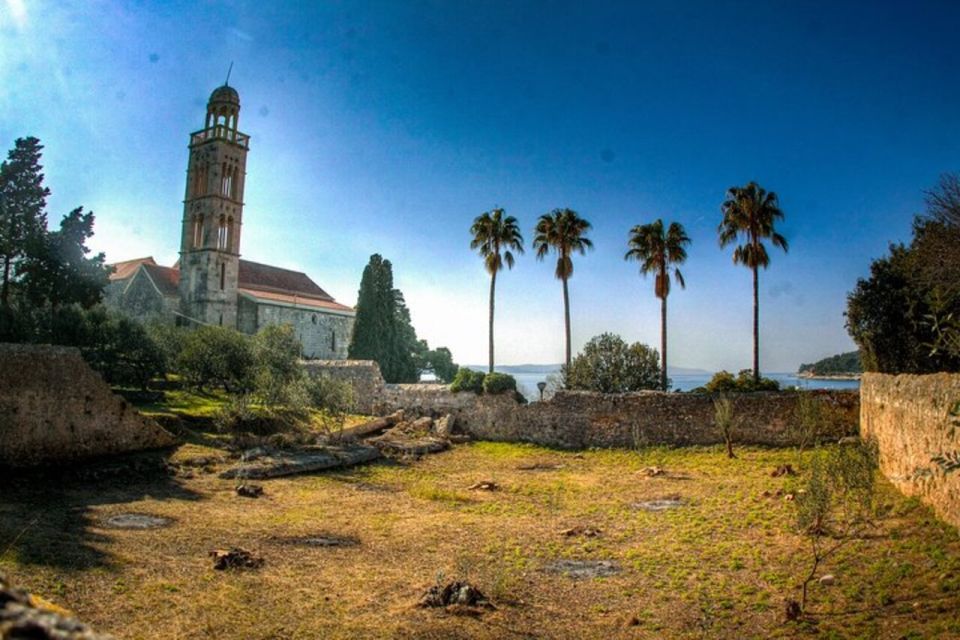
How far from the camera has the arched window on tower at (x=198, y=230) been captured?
54875mm

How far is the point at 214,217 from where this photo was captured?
5412 centimetres

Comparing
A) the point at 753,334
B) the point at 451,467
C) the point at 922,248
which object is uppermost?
the point at 922,248

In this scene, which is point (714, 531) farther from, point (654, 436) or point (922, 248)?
point (922, 248)

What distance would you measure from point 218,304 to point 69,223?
81.9ft

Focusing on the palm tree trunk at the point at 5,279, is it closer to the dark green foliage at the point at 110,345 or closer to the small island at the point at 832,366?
the dark green foliage at the point at 110,345

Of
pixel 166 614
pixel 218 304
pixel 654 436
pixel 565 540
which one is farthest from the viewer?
pixel 218 304

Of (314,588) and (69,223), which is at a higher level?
(69,223)

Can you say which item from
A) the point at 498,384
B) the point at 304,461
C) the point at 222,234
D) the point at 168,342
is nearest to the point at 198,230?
the point at 222,234

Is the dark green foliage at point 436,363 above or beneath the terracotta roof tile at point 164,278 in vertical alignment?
beneath

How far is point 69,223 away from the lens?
27469mm

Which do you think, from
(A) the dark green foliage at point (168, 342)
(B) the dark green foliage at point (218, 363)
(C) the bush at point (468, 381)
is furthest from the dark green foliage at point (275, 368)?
(C) the bush at point (468, 381)

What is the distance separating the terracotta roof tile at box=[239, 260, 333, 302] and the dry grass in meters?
46.5

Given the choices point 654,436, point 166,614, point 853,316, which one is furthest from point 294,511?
point 853,316

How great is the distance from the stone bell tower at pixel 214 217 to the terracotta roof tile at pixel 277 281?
3796mm
